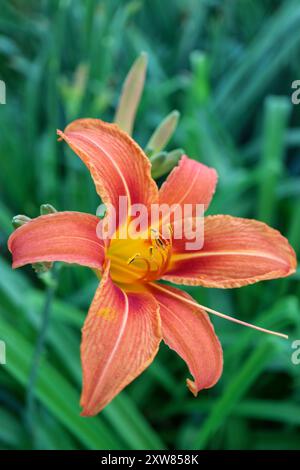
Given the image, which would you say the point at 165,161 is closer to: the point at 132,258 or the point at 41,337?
the point at 132,258

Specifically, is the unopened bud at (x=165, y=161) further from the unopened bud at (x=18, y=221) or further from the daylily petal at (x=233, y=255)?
the unopened bud at (x=18, y=221)

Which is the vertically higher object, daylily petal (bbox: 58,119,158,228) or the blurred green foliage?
daylily petal (bbox: 58,119,158,228)

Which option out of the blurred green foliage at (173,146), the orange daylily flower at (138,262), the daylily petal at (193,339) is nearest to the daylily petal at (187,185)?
the orange daylily flower at (138,262)

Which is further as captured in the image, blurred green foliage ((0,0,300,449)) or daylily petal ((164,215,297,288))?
blurred green foliage ((0,0,300,449))

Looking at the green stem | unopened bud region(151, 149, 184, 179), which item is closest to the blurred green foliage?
the green stem

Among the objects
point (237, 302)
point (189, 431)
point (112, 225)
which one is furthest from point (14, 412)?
point (112, 225)

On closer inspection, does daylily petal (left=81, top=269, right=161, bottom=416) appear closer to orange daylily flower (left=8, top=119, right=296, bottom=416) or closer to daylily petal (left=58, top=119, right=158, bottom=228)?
orange daylily flower (left=8, top=119, right=296, bottom=416)
